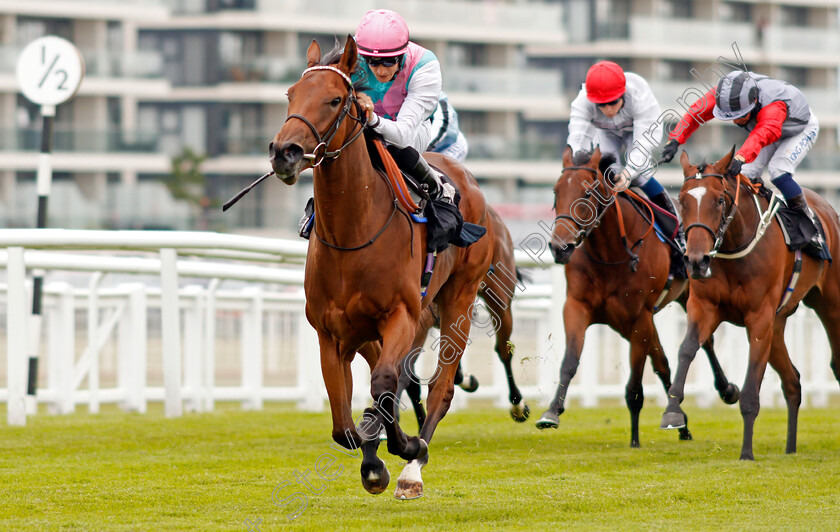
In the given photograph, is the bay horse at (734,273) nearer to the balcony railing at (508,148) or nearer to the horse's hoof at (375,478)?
the horse's hoof at (375,478)

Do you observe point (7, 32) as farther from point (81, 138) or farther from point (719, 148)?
point (719, 148)

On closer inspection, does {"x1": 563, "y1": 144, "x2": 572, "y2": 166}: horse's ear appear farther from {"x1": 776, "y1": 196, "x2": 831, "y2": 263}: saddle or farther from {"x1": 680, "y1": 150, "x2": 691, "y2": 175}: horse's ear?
{"x1": 776, "y1": 196, "x2": 831, "y2": 263}: saddle

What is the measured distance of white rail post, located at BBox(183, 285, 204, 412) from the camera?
997 cm

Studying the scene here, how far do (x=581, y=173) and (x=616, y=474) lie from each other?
195 centimetres

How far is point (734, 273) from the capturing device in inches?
308

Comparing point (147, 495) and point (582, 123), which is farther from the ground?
point (582, 123)

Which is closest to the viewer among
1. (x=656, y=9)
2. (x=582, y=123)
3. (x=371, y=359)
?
(x=371, y=359)

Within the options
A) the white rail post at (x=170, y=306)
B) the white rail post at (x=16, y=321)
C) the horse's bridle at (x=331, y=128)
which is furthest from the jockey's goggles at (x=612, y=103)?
the white rail post at (x=16, y=321)

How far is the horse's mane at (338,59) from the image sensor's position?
207 inches

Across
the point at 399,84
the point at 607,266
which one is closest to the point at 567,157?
the point at 607,266

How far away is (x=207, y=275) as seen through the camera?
9.74 meters

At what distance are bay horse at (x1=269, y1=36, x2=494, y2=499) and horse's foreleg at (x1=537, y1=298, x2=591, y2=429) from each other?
5.02 ft

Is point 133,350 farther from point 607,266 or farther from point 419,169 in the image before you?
point 419,169

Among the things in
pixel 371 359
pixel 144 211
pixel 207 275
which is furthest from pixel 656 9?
pixel 371 359
